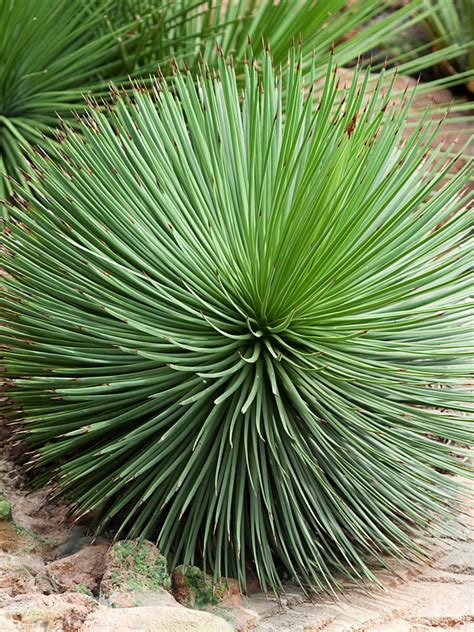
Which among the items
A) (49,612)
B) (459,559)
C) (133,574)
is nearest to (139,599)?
(133,574)

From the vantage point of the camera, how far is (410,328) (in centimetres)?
228

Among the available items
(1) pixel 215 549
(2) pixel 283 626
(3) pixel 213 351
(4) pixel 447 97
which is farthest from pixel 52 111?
(4) pixel 447 97

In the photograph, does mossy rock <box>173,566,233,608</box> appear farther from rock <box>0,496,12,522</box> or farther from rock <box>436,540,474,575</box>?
rock <box>436,540,474,575</box>

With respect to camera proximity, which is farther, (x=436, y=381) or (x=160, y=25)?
(x=160, y=25)

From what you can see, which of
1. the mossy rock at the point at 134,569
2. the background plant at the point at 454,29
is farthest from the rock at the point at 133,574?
the background plant at the point at 454,29

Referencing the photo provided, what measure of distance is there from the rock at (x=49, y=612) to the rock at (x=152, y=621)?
27 millimetres

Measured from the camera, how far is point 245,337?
215cm

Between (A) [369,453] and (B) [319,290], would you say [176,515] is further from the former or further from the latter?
(B) [319,290]

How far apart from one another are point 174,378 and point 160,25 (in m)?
1.73

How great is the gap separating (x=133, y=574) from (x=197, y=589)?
0.65ft

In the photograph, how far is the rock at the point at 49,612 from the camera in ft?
5.31

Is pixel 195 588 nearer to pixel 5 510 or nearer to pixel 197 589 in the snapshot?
pixel 197 589

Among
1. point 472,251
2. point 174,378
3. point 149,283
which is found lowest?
point 174,378

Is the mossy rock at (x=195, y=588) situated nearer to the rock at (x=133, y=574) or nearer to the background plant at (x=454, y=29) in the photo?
the rock at (x=133, y=574)
